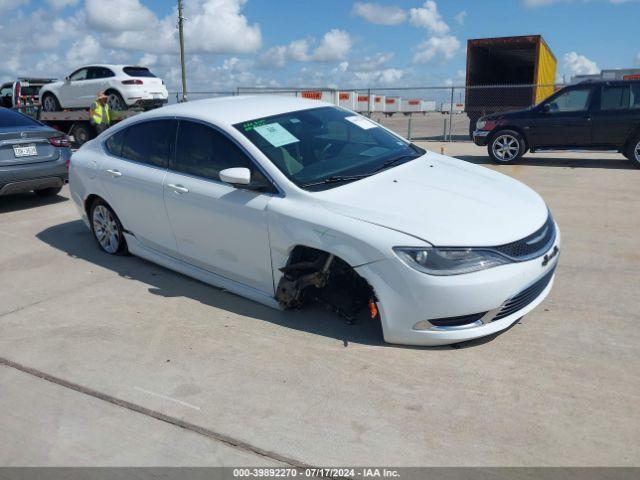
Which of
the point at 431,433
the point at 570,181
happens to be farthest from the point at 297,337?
the point at 570,181

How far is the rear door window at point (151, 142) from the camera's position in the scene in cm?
486

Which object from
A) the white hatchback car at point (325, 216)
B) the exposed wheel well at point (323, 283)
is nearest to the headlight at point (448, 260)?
the white hatchback car at point (325, 216)

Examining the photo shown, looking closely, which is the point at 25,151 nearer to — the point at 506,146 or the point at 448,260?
the point at 448,260

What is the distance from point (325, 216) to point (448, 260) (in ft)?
2.84

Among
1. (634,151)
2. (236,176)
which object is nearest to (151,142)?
(236,176)

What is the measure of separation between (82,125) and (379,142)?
45.4 ft

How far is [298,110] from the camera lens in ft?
15.8

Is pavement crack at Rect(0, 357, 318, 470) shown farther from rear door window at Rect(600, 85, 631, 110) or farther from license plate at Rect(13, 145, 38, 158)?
rear door window at Rect(600, 85, 631, 110)

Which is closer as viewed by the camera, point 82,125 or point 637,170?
point 637,170

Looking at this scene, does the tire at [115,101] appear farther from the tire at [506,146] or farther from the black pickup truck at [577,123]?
the tire at [506,146]

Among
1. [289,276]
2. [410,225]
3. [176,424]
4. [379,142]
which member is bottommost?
[176,424]

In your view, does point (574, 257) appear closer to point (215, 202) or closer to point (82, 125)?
point (215, 202)

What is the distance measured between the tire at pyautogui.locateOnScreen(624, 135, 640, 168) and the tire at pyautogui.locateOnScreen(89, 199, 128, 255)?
937cm

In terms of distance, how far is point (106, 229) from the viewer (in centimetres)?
573
